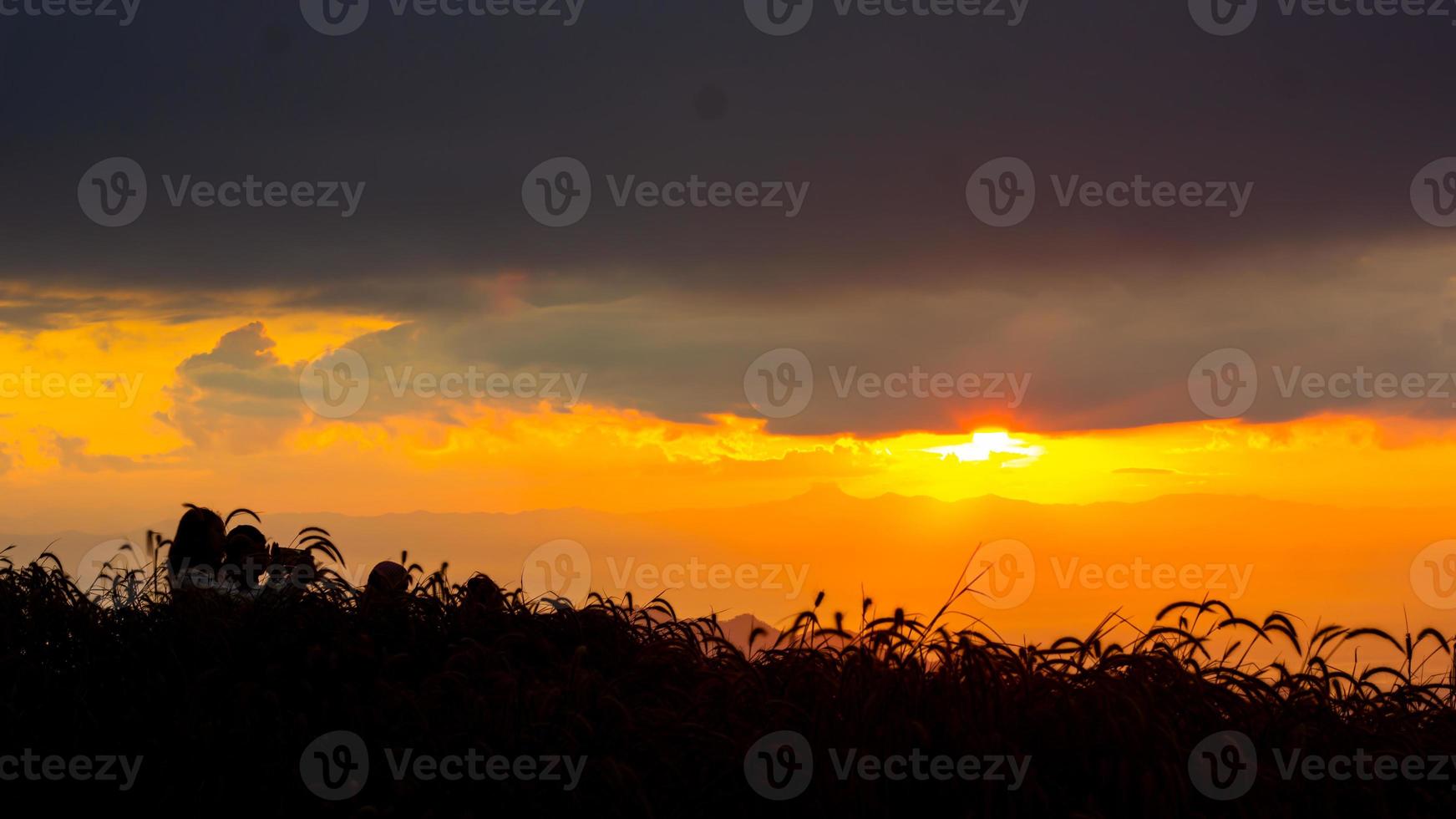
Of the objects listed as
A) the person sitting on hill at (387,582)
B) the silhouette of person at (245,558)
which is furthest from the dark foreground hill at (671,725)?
the silhouette of person at (245,558)

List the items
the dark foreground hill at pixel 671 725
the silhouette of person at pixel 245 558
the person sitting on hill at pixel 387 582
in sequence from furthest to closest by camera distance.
→ 1. the silhouette of person at pixel 245 558
2. the person sitting on hill at pixel 387 582
3. the dark foreground hill at pixel 671 725

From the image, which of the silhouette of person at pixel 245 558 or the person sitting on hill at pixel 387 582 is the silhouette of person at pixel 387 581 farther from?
the silhouette of person at pixel 245 558

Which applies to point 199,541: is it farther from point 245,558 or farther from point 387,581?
point 387,581

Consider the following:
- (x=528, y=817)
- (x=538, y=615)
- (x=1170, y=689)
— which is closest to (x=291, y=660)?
(x=538, y=615)

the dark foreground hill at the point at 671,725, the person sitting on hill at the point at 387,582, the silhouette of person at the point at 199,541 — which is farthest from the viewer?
the silhouette of person at the point at 199,541

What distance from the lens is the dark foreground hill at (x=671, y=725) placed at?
22.9ft

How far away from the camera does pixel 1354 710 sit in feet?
28.5

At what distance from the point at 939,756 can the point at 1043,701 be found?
137 cm

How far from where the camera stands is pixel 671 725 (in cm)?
766

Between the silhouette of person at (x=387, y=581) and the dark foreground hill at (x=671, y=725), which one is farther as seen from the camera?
the silhouette of person at (x=387, y=581)

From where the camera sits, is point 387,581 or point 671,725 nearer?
point 671,725

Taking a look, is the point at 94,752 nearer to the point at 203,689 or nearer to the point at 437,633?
the point at 203,689

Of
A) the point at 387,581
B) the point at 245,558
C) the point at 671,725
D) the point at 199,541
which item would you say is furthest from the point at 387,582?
the point at 671,725

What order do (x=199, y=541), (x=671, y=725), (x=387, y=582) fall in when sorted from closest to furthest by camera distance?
1. (x=671, y=725)
2. (x=387, y=582)
3. (x=199, y=541)
